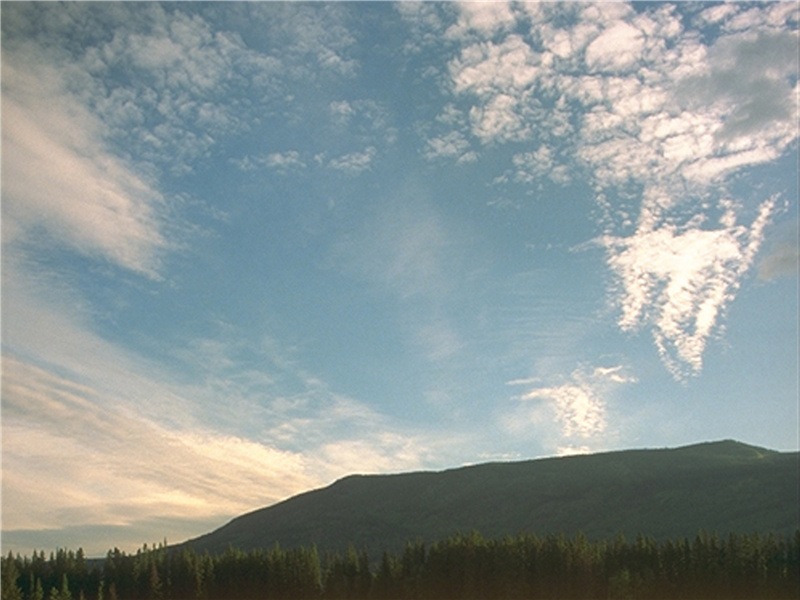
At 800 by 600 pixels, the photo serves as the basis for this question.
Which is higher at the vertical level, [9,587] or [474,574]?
[9,587]

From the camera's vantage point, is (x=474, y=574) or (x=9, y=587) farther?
(x=474, y=574)

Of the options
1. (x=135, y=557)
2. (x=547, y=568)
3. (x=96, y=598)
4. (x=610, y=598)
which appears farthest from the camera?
(x=135, y=557)

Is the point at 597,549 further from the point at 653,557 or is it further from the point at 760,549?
the point at 760,549

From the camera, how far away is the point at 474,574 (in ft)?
524

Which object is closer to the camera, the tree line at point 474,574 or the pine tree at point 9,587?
the pine tree at point 9,587

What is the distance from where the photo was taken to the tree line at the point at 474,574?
486 ft

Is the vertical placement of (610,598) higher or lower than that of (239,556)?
lower

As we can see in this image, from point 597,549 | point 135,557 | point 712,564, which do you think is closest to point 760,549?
point 712,564

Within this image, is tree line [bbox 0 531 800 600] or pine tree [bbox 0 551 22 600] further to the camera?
tree line [bbox 0 531 800 600]

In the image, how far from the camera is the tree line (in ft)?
486

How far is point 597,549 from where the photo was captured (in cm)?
16488

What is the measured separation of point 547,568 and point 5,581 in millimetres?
100521

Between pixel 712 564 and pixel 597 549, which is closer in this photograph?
pixel 712 564

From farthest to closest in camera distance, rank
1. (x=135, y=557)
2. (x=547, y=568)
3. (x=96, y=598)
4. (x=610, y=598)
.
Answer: (x=135, y=557)
(x=96, y=598)
(x=547, y=568)
(x=610, y=598)
